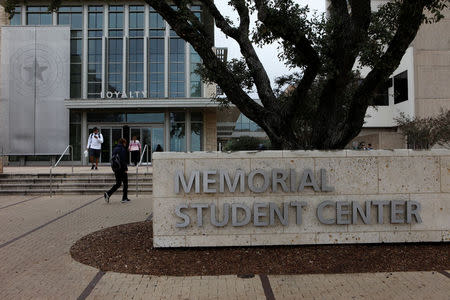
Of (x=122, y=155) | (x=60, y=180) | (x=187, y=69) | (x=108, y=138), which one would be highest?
(x=187, y=69)

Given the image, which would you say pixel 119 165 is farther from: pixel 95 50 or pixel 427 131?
pixel 427 131

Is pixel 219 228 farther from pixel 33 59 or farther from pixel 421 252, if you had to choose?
pixel 33 59

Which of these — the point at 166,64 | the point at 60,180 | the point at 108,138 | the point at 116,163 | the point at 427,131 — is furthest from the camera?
the point at 427,131

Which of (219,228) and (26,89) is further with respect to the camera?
(26,89)

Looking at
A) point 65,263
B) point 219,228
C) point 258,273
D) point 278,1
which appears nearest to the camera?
point 258,273

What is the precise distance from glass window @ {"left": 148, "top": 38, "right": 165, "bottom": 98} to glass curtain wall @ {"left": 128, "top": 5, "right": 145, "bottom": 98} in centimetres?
62

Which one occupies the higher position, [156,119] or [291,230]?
[156,119]

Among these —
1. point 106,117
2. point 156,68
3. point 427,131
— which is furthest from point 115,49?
point 427,131

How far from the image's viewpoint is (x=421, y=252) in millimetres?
4965

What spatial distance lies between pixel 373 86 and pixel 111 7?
23.6m

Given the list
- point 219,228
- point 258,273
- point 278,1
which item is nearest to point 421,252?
point 258,273

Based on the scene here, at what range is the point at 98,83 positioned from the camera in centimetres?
2400

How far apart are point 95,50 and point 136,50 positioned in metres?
2.83

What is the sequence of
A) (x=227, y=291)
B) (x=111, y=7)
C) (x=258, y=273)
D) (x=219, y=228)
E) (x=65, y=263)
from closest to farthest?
(x=227, y=291) → (x=258, y=273) → (x=65, y=263) → (x=219, y=228) → (x=111, y=7)
